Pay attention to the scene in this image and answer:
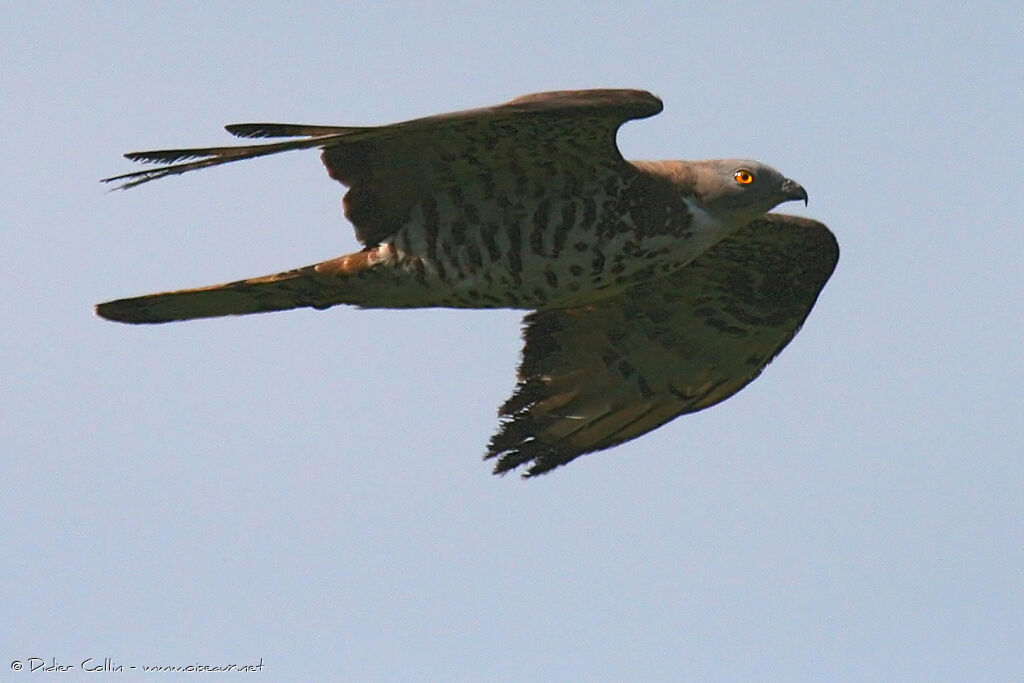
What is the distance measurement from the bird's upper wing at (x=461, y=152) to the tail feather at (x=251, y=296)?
0.86 feet

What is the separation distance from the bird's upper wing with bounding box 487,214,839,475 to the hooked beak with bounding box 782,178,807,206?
883 millimetres

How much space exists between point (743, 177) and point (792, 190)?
1.07 ft

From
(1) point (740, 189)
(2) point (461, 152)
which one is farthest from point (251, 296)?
(1) point (740, 189)

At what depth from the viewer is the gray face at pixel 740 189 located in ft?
36.8

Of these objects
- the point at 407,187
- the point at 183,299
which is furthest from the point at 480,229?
the point at 183,299

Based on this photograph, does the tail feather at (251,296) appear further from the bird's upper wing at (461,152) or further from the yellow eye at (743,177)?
the yellow eye at (743,177)

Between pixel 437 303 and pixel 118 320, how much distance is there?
1.71 meters

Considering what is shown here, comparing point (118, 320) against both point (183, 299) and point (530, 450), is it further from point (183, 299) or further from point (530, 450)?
point (530, 450)

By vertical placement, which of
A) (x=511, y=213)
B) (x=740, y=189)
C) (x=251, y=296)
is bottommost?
(x=251, y=296)

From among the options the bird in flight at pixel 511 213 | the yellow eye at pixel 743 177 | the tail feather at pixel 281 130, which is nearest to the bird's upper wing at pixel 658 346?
the bird in flight at pixel 511 213

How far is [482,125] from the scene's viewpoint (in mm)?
10469

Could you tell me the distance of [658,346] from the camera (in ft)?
41.4

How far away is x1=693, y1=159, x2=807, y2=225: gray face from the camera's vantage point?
11211mm

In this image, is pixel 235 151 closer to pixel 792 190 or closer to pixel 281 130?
pixel 281 130
